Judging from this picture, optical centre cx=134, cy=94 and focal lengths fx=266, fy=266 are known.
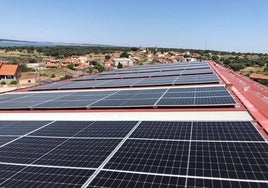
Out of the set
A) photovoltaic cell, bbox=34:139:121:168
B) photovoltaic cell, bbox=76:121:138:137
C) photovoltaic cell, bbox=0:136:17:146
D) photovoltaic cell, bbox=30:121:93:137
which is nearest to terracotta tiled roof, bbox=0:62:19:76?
photovoltaic cell, bbox=30:121:93:137

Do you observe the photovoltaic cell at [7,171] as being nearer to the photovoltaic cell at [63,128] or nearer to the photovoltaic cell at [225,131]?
the photovoltaic cell at [63,128]

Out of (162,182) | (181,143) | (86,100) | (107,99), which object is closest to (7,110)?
(86,100)

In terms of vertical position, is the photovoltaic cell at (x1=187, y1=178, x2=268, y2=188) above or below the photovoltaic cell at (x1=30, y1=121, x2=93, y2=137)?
above

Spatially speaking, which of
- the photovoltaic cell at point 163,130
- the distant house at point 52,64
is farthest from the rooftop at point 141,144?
the distant house at point 52,64

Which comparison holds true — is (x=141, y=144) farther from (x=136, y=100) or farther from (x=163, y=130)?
(x=136, y=100)

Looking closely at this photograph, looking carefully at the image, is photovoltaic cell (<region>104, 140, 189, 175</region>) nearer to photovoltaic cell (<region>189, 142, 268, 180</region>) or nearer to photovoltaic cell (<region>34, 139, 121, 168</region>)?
photovoltaic cell (<region>189, 142, 268, 180</region>)

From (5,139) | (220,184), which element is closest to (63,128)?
(5,139)
